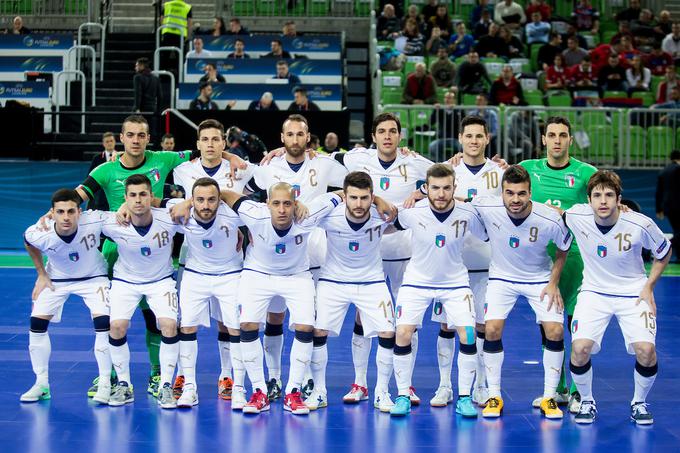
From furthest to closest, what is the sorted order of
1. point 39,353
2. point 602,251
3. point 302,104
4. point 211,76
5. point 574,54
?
1. point 574,54
2. point 211,76
3. point 302,104
4. point 39,353
5. point 602,251

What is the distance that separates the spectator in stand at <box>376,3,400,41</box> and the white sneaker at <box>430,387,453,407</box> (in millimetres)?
13946

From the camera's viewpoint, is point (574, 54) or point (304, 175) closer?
point (304, 175)

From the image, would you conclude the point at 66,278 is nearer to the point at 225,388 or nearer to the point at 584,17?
the point at 225,388

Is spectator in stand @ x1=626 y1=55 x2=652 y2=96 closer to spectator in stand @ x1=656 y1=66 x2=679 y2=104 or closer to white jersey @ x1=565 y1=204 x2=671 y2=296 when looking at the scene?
spectator in stand @ x1=656 y1=66 x2=679 y2=104

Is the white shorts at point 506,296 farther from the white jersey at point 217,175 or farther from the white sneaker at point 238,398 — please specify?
the white jersey at point 217,175

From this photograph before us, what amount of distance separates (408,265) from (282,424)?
1657 mm

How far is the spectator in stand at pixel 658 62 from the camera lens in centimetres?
2044

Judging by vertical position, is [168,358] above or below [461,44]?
below

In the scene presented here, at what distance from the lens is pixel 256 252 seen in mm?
8195

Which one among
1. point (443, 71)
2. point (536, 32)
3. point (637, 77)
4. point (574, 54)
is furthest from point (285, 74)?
point (637, 77)

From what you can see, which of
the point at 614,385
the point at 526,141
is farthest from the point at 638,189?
the point at 614,385

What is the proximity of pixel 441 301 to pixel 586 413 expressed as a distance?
55.2 inches

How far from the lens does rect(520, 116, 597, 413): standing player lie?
8.27 m

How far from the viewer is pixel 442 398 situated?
822 centimetres
